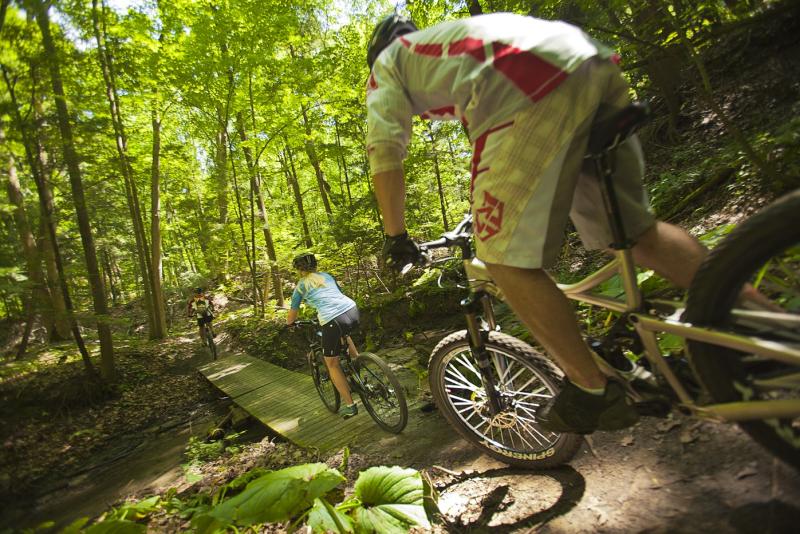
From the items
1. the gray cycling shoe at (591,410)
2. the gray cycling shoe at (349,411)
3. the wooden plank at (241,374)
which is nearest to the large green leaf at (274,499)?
the gray cycling shoe at (591,410)

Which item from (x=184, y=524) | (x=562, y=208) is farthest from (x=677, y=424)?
(x=184, y=524)

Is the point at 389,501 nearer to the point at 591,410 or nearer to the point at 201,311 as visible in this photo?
the point at 591,410

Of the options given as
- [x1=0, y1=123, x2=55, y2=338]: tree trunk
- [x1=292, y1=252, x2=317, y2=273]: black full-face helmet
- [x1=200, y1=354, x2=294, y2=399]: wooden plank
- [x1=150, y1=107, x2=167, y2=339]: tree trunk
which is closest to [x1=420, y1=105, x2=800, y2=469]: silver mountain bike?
[x1=292, y1=252, x2=317, y2=273]: black full-face helmet

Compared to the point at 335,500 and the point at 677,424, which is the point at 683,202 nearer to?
the point at 677,424

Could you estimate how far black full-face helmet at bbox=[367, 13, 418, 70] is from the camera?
5.29 ft

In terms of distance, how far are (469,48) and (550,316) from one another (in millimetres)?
997

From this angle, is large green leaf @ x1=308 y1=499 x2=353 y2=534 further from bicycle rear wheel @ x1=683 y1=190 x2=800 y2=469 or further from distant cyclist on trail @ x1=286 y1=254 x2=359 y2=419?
distant cyclist on trail @ x1=286 y1=254 x2=359 y2=419

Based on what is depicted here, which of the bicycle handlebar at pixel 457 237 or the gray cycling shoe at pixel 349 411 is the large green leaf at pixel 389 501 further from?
the gray cycling shoe at pixel 349 411

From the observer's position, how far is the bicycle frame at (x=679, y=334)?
1064 mm

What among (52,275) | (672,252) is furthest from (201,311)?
(672,252)

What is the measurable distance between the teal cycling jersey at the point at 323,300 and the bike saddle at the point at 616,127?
3.03m

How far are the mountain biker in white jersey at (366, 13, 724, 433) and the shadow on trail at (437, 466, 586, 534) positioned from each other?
0.36 meters

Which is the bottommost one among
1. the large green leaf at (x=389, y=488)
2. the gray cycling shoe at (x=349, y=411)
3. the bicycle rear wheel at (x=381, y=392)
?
the gray cycling shoe at (x=349, y=411)

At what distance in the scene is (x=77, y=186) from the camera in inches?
256
